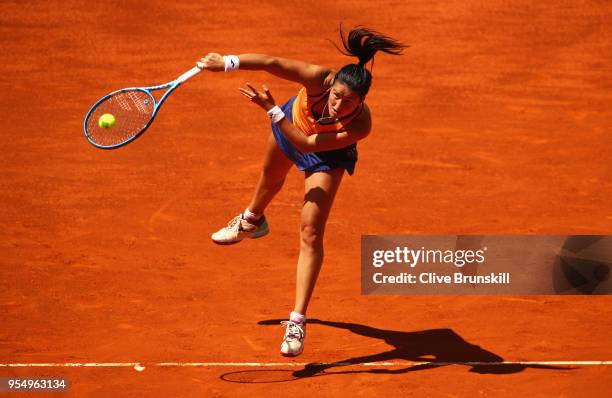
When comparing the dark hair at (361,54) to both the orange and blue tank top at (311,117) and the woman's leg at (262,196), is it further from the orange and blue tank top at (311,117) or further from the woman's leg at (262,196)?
the woman's leg at (262,196)

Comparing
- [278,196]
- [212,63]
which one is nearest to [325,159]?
[212,63]

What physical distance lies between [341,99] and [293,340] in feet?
5.51

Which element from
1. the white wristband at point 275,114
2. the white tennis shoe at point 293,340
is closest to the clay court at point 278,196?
the white tennis shoe at point 293,340

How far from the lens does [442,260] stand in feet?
32.1

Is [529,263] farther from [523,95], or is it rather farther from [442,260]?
[523,95]

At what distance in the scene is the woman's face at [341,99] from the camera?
729cm

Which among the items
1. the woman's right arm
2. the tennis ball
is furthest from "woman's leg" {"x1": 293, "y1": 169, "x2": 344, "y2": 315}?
the tennis ball

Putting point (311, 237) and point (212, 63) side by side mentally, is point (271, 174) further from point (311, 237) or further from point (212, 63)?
point (212, 63)

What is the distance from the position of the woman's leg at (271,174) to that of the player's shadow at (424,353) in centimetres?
94

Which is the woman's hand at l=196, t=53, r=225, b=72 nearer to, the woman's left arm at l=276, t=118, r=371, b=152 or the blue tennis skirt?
the woman's left arm at l=276, t=118, r=371, b=152

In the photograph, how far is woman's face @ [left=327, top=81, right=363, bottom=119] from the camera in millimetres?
7285

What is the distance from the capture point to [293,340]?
7641 mm

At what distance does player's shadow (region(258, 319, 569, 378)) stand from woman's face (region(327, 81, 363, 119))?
184 cm

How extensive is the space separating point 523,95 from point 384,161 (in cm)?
248
